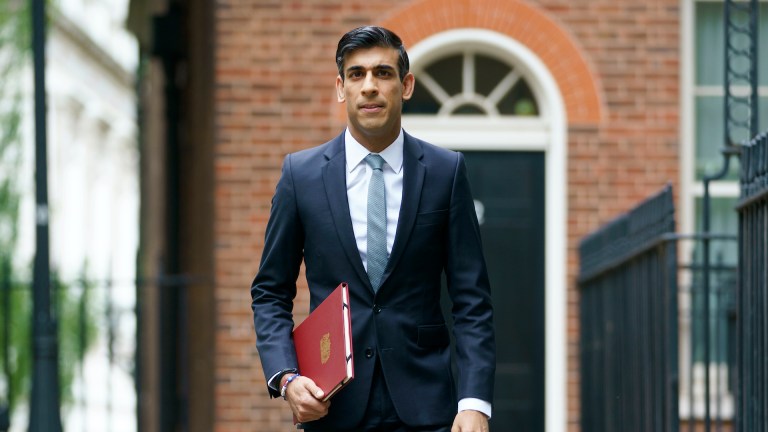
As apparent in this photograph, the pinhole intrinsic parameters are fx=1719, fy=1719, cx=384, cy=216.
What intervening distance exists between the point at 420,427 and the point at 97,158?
43.3 metres

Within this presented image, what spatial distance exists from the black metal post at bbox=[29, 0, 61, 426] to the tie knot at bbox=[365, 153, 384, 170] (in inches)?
201

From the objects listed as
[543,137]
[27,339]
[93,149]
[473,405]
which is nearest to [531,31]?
[543,137]

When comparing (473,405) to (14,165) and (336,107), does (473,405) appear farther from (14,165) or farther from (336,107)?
(14,165)

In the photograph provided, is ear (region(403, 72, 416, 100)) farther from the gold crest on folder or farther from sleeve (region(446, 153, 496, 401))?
the gold crest on folder

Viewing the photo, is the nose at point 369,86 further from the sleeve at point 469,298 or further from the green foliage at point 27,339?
the green foliage at point 27,339

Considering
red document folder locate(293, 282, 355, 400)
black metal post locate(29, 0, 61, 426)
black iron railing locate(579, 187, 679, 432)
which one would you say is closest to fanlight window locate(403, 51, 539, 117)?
black iron railing locate(579, 187, 679, 432)

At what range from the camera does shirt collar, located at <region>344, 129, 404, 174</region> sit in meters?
5.10

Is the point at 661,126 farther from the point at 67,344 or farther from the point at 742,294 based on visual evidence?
the point at 67,344

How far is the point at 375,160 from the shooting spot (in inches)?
200

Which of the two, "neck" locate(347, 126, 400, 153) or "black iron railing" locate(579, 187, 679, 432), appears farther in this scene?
"black iron railing" locate(579, 187, 679, 432)

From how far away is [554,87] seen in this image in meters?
12.3

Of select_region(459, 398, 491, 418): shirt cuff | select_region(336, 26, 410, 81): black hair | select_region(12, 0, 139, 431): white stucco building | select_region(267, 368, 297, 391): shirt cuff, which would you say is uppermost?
select_region(12, 0, 139, 431): white stucco building

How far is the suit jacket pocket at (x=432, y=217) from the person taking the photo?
5043 mm

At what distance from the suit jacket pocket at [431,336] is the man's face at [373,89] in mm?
585
